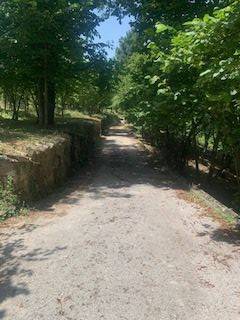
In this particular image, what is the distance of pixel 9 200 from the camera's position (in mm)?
9805

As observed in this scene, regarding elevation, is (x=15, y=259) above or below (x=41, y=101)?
below

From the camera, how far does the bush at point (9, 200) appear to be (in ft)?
31.5

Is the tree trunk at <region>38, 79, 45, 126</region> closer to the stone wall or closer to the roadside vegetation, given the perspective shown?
the stone wall

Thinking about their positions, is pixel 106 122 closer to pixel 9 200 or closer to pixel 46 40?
pixel 46 40

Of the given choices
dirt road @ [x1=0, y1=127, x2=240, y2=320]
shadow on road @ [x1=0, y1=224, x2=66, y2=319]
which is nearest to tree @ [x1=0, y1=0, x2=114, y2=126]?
dirt road @ [x1=0, y1=127, x2=240, y2=320]

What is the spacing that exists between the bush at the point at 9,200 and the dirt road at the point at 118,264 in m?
0.50

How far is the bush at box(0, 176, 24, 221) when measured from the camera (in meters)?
9.61

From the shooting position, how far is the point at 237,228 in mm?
9617

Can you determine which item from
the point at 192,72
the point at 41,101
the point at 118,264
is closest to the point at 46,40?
the point at 41,101

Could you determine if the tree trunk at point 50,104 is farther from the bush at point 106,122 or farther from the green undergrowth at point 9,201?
the bush at point 106,122

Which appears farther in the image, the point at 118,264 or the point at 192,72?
the point at 192,72

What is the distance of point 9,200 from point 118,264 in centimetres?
373

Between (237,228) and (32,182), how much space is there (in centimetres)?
523

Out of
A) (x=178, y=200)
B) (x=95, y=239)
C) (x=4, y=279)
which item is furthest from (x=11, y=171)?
(x=178, y=200)
